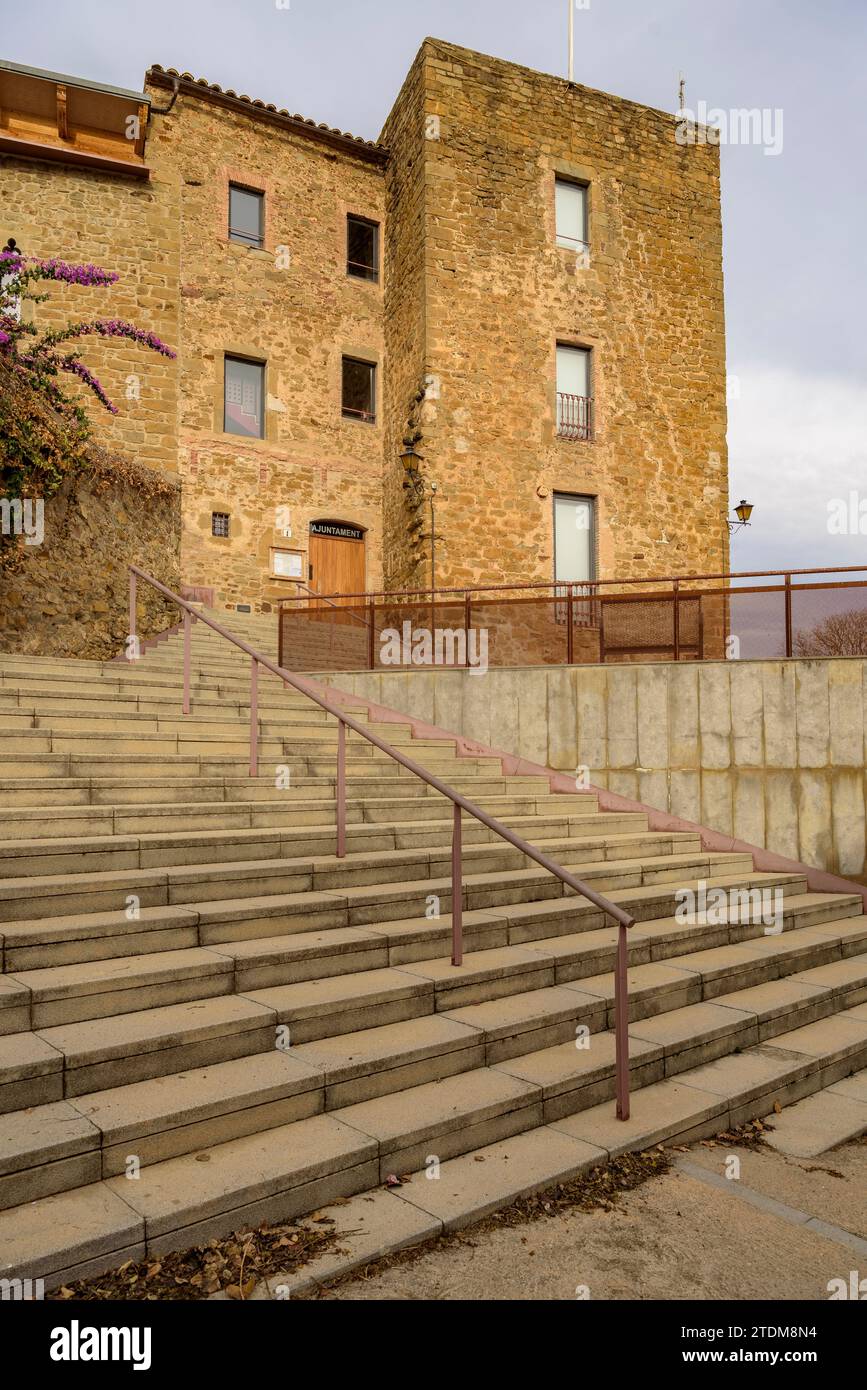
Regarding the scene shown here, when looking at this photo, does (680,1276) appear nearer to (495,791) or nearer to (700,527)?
(495,791)

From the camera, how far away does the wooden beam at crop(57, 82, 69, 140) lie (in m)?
14.6

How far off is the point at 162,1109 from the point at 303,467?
14570mm

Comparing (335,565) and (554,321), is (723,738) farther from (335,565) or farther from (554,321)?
(554,321)

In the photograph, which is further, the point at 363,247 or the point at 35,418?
the point at 363,247

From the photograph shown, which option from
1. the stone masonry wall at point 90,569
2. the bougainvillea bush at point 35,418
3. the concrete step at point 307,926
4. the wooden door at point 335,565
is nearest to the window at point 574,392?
the wooden door at point 335,565

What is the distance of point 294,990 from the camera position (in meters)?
4.23

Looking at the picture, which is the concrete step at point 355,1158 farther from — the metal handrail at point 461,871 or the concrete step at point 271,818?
the concrete step at point 271,818

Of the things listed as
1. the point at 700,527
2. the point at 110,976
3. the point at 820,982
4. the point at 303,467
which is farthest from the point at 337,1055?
the point at 700,527

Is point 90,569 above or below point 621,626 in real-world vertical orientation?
above

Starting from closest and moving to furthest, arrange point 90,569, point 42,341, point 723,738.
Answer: point 723,738
point 90,569
point 42,341

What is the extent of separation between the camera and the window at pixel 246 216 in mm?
16188

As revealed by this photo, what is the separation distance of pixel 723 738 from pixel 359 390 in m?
11.8

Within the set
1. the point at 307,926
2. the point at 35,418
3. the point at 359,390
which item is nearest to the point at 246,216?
the point at 359,390
